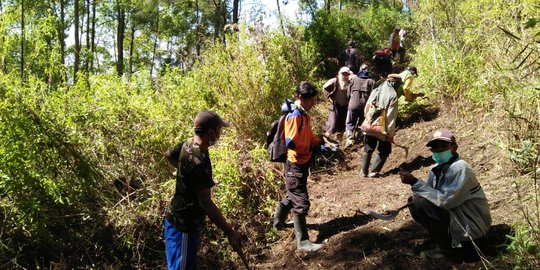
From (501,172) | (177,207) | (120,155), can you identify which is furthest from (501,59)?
(120,155)

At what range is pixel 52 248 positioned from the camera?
3.99 meters

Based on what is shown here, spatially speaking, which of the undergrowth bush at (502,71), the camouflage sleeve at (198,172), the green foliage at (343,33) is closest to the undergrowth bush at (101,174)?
the camouflage sleeve at (198,172)

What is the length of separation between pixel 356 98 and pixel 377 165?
1.50 meters

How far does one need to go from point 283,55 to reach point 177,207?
5.51m

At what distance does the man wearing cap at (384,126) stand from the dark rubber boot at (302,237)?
6.89 ft

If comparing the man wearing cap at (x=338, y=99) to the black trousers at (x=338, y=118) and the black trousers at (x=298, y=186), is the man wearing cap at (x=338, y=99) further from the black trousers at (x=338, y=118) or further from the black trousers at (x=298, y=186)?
the black trousers at (x=298, y=186)

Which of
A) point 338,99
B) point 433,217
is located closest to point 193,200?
point 433,217

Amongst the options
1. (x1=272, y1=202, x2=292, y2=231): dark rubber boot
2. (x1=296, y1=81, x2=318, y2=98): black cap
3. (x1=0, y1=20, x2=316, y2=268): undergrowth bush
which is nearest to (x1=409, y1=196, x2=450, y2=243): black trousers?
(x1=296, y1=81, x2=318, y2=98): black cap

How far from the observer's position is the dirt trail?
11.1 ft

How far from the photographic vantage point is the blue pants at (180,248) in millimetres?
2850

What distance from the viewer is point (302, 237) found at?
4.11m

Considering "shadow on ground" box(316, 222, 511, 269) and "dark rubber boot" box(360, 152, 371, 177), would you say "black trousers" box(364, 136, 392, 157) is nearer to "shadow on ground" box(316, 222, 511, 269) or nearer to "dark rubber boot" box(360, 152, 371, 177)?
"dark rubber boot" box(360, 152, 371, 177)

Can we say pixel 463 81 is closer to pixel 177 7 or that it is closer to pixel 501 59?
pixel 501 59

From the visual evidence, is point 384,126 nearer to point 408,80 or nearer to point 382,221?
point 382,221
